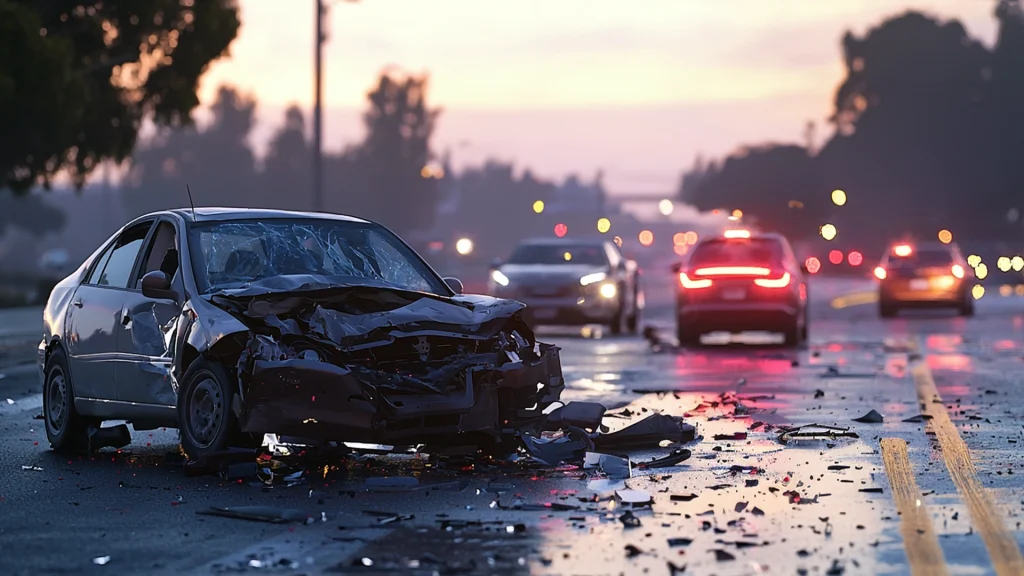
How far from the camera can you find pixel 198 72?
32.7m

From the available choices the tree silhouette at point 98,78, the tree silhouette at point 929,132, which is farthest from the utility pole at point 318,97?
the tree silhouette at point 929,132

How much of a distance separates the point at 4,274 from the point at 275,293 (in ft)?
204

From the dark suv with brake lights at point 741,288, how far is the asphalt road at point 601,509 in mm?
9510

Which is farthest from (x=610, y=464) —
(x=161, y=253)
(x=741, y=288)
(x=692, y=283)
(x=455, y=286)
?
(x=692, y=283)

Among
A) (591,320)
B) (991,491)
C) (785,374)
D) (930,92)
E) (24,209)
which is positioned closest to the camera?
(991,491)

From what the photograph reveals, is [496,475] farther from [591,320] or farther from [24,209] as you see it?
[24,209]

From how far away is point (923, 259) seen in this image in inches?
1512

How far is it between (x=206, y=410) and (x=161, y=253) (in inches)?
63.5

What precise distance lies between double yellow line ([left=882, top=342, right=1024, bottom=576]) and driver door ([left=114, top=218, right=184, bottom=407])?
439cm

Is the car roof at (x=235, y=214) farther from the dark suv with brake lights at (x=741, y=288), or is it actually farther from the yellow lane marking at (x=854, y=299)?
the yellow lane marking at (x=854, y=299)

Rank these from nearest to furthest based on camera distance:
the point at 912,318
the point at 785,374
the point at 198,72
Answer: the point at 785,374 < the point at 198,72 < the point at 912,318

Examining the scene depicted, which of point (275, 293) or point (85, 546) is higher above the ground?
point (275, 293)

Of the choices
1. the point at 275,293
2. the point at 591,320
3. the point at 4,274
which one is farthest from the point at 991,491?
the point at 4,274

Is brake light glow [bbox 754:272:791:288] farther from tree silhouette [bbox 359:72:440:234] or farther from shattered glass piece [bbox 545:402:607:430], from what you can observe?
tree silhouette [bbox 359:72:440:234]
